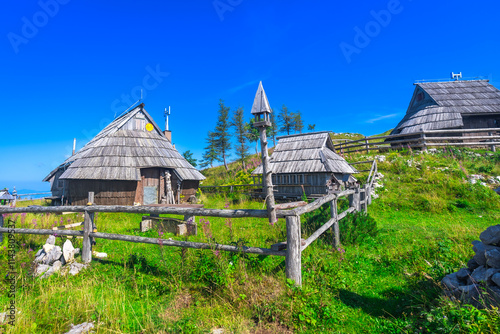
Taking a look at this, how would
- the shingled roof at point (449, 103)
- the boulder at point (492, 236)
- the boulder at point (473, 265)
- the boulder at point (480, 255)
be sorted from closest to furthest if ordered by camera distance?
the boulder at point (492, 236) → the boulder at point (480, 255) → the boulder at point (473, 265) → the shingled roof at point (449, 103)

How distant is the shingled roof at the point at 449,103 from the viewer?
20578 mm

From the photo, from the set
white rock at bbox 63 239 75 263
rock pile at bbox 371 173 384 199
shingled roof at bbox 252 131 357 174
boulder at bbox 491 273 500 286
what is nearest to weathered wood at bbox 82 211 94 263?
white rock at bbox 63 239 75 263

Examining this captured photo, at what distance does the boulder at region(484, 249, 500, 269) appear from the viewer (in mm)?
3295

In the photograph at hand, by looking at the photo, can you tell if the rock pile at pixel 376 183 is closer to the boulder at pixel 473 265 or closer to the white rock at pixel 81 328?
the boulder at pixel 473 265

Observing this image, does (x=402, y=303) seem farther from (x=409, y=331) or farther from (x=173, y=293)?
(x=173, y=293)

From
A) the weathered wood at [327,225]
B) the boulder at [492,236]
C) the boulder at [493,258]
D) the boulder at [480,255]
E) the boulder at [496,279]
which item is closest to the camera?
the boulder at [496,279]

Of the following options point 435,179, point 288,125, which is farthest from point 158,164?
point 288,125

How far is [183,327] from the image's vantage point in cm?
317

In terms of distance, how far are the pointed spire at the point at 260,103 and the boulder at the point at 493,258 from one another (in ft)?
12.3

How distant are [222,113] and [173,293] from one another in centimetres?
4076

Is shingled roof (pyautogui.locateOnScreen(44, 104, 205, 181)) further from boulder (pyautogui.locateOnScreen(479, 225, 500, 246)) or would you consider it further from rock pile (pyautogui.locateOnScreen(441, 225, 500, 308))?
boulder (pyautogui.locateOnScreen(479, 225, 500, 246))

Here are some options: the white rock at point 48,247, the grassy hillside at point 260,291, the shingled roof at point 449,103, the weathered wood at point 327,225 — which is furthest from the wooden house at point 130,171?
the shingled roof at point 449,103

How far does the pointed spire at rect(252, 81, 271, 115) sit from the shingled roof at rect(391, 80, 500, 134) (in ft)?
65.5

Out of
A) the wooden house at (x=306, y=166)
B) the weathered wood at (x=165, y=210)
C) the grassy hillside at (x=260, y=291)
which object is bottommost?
the grassy hillside at (x=260, y=291)
